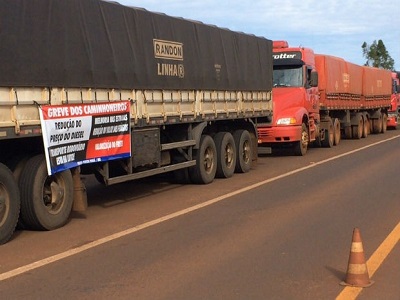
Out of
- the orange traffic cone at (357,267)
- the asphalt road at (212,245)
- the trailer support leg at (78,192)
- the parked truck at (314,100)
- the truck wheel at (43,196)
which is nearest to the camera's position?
the orange traffic cone at (357,267)

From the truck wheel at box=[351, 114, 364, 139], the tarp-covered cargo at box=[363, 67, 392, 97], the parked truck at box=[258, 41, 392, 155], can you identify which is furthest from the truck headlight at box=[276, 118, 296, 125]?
the tarp-covered cargo at box=[363, 67, 392, 97]

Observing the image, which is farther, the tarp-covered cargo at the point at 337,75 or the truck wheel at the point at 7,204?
the tarp-covered cargo at the point at 337,75

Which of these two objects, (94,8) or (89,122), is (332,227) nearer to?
(89,122)

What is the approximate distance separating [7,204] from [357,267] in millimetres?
4413

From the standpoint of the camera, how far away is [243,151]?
14766mm

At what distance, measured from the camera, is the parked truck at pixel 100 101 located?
754cm

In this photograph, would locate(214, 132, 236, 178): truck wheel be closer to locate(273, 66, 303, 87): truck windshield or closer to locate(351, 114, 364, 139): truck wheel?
locate(273, 66, 303, 87): truck windshield

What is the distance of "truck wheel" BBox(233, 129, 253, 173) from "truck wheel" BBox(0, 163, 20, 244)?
24.8 ft

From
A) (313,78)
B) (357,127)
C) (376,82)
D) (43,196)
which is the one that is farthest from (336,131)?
(43,196)

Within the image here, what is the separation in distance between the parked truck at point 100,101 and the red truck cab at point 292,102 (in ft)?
15.2

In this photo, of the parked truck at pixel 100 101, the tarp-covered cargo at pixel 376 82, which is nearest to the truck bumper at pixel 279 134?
the parked truck at pixel 100 101

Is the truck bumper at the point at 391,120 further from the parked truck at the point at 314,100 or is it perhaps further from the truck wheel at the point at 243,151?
the truck wheel at the point at 243,151

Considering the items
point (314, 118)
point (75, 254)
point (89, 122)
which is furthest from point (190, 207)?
point (314, 118)

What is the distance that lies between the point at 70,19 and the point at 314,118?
13250 millimetres
